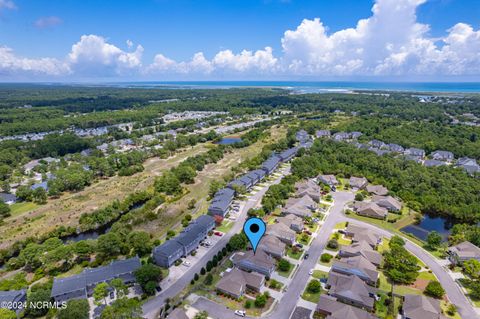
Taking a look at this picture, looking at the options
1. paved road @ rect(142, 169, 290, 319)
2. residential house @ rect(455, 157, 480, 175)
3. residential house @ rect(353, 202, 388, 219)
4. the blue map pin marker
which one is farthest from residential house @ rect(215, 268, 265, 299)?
residential house @ rect(455, 157, 480, 175)

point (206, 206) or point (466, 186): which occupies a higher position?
point (466, 186)

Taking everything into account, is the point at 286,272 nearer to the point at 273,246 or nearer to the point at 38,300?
the point at 273,246

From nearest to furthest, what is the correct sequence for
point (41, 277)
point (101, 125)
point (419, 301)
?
point (419, 301)
point (41, 277)
point (101, 125)

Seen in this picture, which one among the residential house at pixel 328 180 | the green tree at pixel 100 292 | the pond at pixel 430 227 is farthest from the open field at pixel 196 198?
the pond at pixel 430 227

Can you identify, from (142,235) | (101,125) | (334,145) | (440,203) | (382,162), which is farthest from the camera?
(101,125)

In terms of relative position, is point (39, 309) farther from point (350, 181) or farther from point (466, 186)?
point (466, 186)

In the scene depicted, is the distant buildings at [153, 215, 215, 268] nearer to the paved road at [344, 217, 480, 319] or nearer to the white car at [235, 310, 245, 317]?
the white car at [235, 310, 245, 317]

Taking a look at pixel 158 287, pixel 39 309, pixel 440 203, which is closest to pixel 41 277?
pixel 39 309
